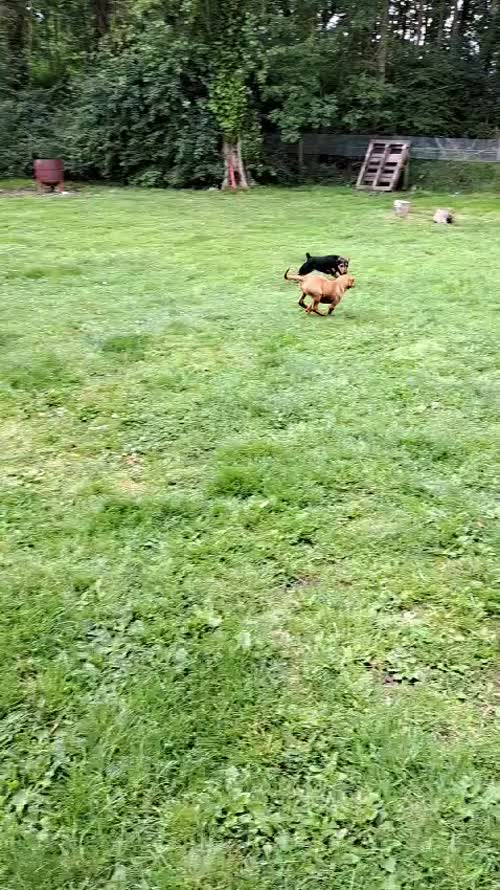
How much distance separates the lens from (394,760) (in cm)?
159

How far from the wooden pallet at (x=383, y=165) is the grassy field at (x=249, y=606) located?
9.39 metres

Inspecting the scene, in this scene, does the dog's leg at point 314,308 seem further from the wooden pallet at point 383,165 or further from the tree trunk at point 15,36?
the tree trunk at point 15,36

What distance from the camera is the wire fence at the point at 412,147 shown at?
13375 millimetres

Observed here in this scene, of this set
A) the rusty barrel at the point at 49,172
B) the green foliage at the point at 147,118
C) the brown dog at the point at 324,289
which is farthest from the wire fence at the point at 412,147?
the brown dog at the point at 324,289

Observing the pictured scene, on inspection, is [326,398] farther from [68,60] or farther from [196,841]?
[68,60]

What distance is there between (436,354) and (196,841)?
3387 millimetres

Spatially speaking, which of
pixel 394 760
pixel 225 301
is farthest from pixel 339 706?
pixel 225 301

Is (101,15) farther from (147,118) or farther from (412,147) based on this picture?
(412,147)

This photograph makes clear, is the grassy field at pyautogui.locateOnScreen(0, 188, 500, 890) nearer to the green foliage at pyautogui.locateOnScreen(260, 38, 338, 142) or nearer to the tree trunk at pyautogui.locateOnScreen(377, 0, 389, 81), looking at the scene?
the green foliage at pyautogui.locateOnScreen(260, 38, 338, 142)

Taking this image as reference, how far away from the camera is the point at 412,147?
13.8 metres

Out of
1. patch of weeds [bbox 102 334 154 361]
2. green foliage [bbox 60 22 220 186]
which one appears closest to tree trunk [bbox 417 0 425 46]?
green foliage [bbox 60 22 220 186]

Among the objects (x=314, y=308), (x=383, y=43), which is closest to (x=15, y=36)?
(x=383, y=43)

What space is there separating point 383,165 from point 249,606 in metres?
12.9

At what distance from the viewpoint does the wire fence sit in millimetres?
13375
